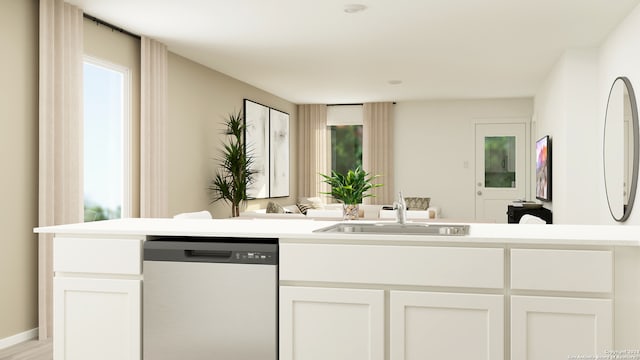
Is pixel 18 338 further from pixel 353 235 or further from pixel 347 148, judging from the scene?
pixel 347 148

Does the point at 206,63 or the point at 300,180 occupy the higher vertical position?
the point at 206,63

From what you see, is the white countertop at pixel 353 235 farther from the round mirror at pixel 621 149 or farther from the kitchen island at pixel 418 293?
the round mirror at pixel 621 149

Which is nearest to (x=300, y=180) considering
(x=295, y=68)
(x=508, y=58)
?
(x=295, y=68)

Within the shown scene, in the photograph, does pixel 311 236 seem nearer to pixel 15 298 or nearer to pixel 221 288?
pixel 221 288

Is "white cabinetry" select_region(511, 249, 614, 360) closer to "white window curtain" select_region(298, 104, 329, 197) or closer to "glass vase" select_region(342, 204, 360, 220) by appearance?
Result: "glass vase" select_region(342, 204, 360, 220)

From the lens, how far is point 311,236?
2420 mm

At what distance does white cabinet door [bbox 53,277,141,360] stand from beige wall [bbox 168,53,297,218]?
338cm

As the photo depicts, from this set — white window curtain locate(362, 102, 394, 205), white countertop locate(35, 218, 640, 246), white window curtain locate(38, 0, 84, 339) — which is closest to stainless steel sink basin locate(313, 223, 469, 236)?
white countertop locate(35, 218, 640, 246)

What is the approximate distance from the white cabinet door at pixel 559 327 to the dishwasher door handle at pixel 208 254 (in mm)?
1227

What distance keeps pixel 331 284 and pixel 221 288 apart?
19.4 inches

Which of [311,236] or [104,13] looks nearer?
[311,236]

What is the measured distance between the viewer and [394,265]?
2.35m

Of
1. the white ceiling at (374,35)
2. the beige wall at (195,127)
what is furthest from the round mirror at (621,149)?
the beige wall at (195,127)

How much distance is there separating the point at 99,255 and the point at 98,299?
20 centimetres
